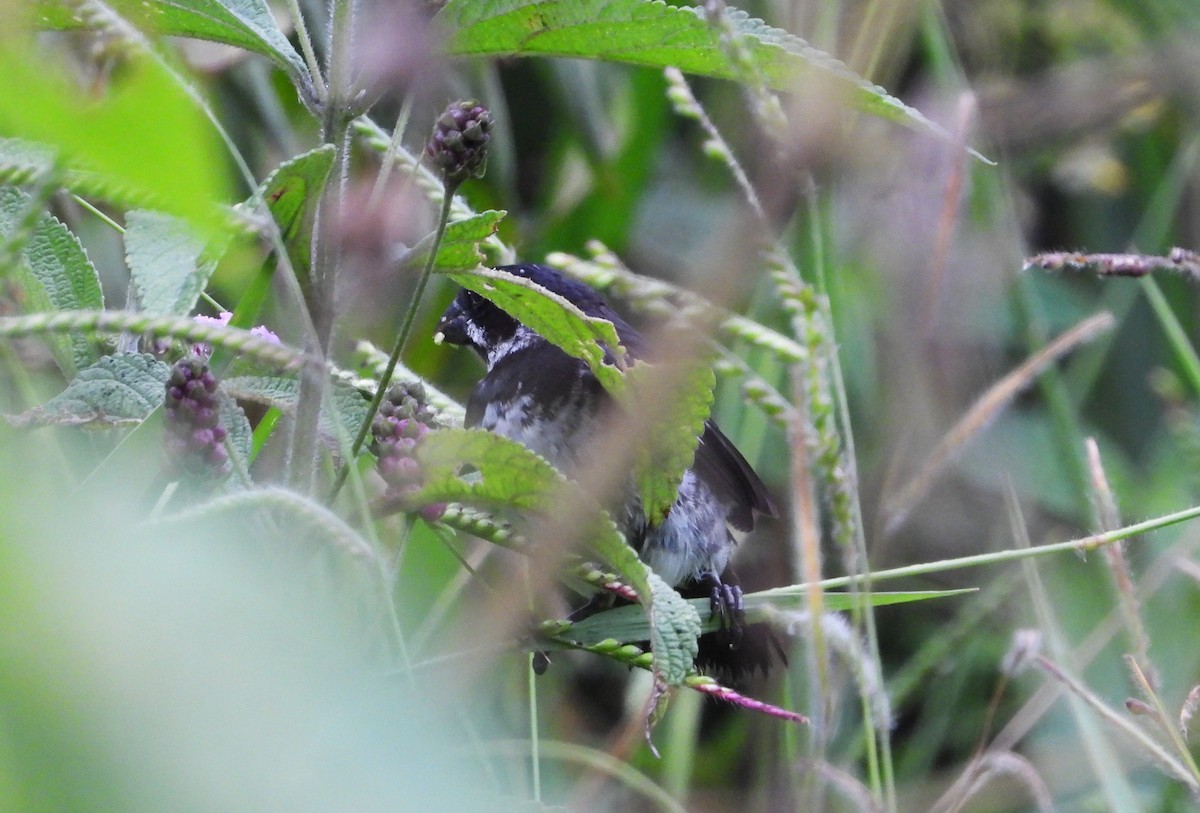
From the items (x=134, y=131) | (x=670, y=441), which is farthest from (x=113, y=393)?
(x=134, y=131)

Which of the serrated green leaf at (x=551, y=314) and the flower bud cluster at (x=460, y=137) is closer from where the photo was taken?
the flower bud cluster at (x=460, y=137)

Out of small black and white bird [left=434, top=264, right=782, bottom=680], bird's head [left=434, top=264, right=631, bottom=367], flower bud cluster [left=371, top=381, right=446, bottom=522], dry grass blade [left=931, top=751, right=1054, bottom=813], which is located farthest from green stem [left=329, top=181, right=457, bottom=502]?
bird's head [left=434, top=264, right=631, bottom=367]

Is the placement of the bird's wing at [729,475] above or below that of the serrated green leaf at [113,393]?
below

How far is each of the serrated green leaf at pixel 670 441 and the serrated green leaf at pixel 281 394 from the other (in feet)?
0.63

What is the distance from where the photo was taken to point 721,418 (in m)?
2.09

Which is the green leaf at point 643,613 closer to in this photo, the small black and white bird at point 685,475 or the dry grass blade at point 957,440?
the dry grass blade at point 957,440

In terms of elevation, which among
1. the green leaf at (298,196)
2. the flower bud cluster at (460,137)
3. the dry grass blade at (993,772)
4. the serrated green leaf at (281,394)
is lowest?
the dry grass blade at (993,772)

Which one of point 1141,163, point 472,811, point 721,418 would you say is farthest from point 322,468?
point 1141,163

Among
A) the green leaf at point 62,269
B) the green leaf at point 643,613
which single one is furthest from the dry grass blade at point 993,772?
the green leaf at point 62,269

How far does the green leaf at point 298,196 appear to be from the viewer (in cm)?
71

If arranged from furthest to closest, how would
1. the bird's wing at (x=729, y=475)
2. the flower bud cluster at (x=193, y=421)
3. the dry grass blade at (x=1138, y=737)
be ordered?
the bird's wing at (x=729, y=475)
the dry grass blade at (x=1138, y=737)
the flower bud cluster at (x=193, y=421)

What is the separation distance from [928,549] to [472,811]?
2465 mm

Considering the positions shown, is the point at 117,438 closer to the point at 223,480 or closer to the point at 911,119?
the point at 223,480

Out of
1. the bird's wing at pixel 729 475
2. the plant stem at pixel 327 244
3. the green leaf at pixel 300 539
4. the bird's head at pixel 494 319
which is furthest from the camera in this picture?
the bird's head at pixel 494 319
